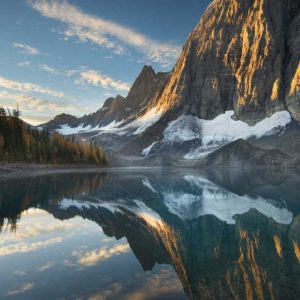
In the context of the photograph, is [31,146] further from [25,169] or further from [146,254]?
[146,254]

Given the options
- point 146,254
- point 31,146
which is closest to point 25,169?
point 31,146

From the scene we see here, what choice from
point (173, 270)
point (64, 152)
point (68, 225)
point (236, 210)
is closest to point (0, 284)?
point (173, 270)

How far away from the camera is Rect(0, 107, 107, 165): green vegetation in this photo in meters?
137

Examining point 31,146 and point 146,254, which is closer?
point 146,254

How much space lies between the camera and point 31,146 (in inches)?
5802

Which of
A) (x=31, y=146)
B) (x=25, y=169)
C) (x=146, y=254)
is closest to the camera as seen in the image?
(x=146, y=254)

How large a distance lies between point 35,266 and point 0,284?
117 inches

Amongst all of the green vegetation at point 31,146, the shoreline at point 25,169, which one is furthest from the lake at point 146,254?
the green vegetation at point 31,146

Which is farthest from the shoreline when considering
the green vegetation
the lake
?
the lake

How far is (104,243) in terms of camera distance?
23656 millimetres

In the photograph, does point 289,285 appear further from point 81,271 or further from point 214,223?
point 214,223

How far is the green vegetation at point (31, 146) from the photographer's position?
449 feet

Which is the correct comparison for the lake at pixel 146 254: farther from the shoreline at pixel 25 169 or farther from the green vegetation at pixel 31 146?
the green vegetation at pixel 31 146

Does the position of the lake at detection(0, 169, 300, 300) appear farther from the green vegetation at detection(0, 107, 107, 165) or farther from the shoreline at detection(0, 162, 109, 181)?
the green vegetation at detection(0, 107, 107, 165)
